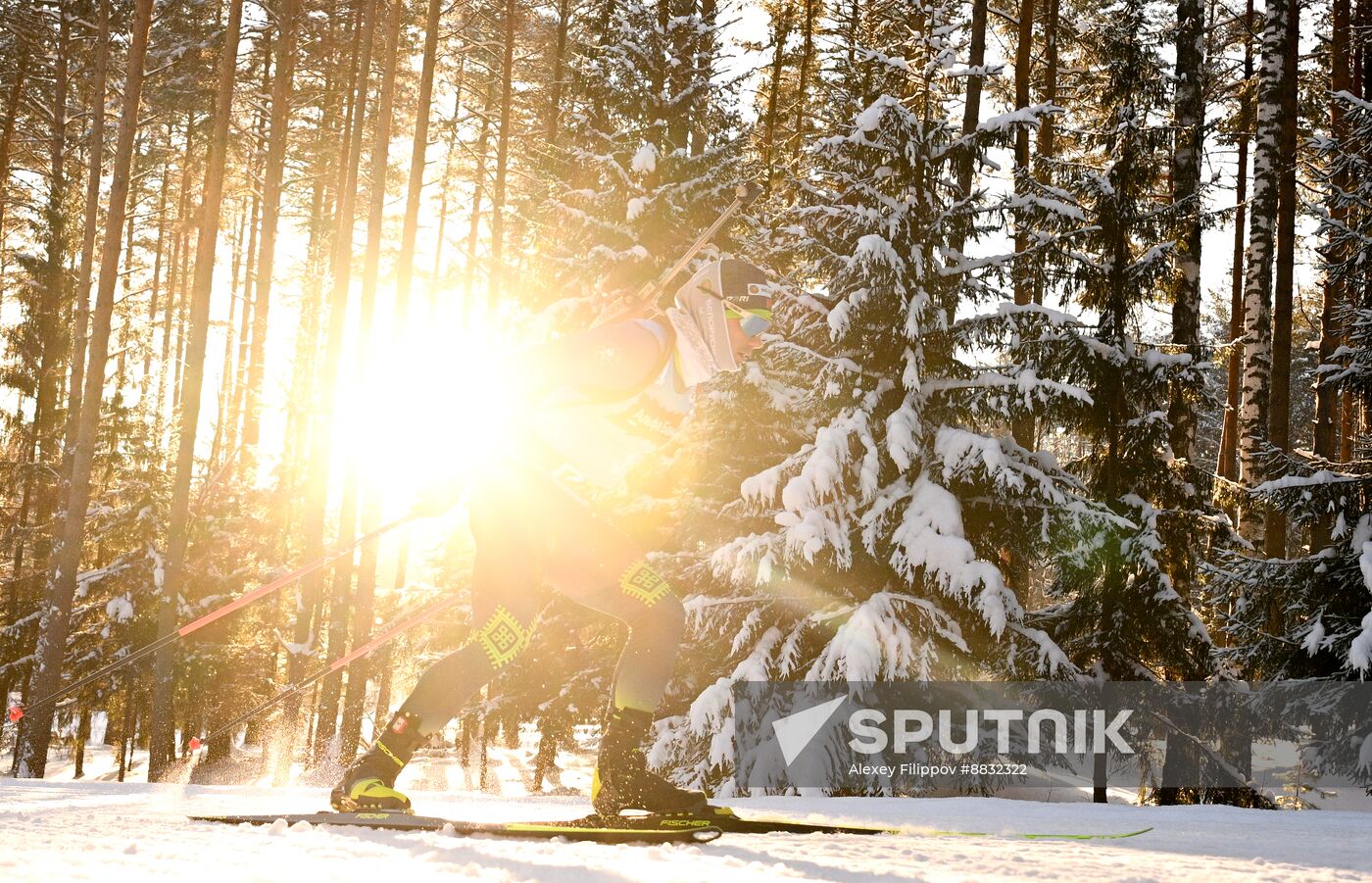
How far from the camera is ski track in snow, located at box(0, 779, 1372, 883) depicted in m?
2.67

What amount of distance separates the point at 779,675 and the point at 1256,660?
4.52m

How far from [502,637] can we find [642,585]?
60 centimetres

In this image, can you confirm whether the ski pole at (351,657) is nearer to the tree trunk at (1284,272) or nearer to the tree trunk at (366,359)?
the tree trunk at (366,359)

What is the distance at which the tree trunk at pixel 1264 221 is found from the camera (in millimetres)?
12672

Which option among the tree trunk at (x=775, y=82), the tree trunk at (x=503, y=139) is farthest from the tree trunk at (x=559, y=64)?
the tree trunk at (x=775, y=82)

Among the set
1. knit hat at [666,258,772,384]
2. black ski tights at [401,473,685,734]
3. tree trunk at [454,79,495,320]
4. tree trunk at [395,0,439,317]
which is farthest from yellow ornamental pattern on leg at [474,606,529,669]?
tree trunk at [454,79,495,320]

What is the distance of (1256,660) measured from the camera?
9156 mm

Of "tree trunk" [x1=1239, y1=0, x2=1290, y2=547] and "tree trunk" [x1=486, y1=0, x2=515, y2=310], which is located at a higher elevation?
"tree trunk" [x1=486, y1=0, x2=515, y2=310]

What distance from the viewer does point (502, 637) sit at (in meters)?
3.93

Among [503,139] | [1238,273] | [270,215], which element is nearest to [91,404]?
[270,215]

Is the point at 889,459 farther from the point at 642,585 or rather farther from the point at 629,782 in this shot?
the point at 629,782

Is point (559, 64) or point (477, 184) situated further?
point (477, 184)

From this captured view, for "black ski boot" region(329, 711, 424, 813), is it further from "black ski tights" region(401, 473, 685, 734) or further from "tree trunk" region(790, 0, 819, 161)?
"tree trunk" region(790, 0, 819, 161)

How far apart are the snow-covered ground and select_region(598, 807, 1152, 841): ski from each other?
0.09 m
